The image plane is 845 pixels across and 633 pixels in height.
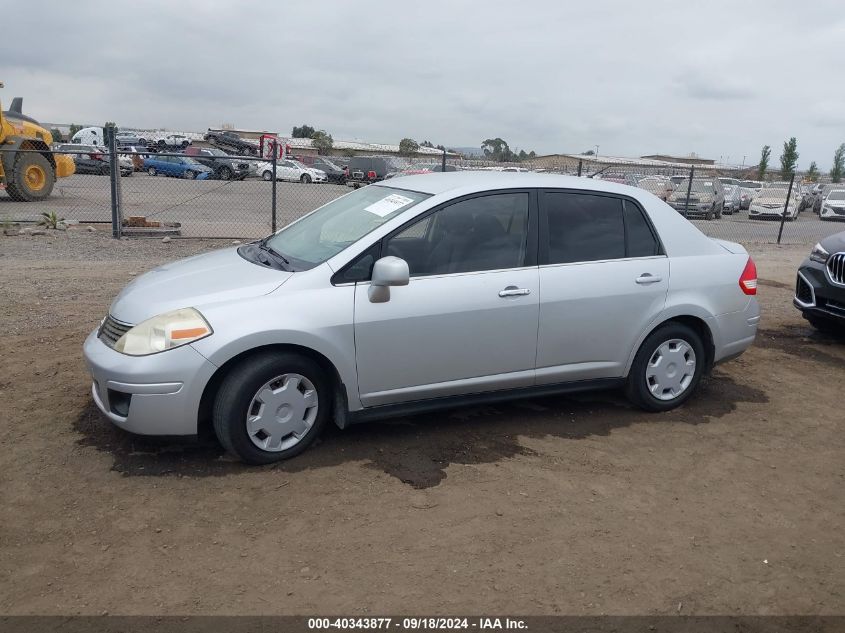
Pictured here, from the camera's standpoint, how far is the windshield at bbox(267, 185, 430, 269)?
444 cm

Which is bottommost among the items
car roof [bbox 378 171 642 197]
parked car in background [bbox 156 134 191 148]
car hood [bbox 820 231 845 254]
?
car hood [bbox 820 231 845 254]

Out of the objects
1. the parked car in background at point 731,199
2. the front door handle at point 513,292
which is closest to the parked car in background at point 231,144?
the parked car in background at point 731,199

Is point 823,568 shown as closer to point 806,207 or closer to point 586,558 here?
point 586,558

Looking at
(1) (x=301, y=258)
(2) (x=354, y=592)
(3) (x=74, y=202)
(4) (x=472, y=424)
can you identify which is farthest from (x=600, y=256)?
(3) (x=74, y=202)

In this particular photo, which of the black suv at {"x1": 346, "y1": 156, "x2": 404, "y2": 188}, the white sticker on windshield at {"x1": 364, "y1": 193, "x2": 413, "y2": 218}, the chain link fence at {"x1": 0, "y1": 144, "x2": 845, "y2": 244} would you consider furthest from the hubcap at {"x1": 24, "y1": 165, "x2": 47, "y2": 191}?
the white sticker on windshield at {"x1": 364, "y1": 193, "x2": 413, "y2": 218}

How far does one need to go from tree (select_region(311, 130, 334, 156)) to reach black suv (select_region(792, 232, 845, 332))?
57677 mm

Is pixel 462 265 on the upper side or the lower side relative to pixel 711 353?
upper

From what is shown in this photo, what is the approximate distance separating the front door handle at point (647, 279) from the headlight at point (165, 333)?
292cm

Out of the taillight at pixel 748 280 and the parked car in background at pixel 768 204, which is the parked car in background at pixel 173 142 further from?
the taillight at pixel 748 280

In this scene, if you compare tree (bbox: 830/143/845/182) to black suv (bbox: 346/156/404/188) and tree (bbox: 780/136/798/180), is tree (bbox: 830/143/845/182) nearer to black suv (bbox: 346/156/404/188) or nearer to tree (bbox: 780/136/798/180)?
tree (bbox: 780/136/798/180)

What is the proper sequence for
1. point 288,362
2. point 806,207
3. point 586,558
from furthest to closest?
point 806,207, point 288,362, point 586,558

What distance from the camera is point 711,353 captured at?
532 centimetres

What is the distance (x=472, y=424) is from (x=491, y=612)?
2.02m

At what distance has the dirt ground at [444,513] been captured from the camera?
3.03 metres
